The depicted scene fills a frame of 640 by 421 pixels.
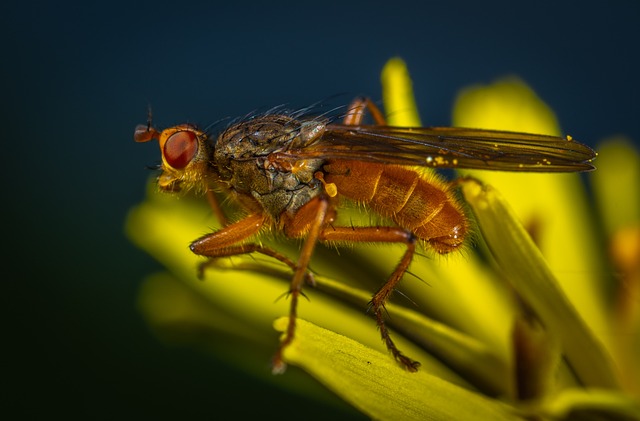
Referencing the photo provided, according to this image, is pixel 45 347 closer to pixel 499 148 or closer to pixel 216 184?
pixel 216 184

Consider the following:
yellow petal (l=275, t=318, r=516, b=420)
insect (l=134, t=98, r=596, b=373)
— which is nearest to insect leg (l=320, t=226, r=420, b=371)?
insect (l=134, t=98, r=596, b=373)

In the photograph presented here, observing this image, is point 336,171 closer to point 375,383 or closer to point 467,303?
point 467,303

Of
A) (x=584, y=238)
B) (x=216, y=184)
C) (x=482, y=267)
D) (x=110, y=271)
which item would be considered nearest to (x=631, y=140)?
(x=584, y=238)

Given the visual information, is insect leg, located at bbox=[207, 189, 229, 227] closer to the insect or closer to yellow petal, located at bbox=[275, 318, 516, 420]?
the insect

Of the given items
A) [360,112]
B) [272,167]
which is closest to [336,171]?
[272,167]

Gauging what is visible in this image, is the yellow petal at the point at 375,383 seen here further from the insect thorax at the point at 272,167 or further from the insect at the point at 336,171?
the insect thorax at the point at 272,167

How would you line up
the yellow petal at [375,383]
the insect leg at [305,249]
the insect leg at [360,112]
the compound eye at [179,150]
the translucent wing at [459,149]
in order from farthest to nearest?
1. the insect leg at [360,112]
2. the compound eye at [179,150]
3. the translucent wing at [459,149]
4. the insect leg at [305,249]
5. the yellow petal at [375,383]

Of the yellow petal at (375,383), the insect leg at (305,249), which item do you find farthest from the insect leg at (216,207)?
the yellow petal at (375,383)
